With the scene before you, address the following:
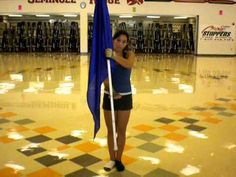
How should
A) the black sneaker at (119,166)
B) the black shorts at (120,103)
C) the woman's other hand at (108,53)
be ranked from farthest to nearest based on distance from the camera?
the black sneaker at (119,166), the black shorts at (120,103), the woman's other hand at (108,53)

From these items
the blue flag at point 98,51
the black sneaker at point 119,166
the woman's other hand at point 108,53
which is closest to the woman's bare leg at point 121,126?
the black sneaker at point 119,166

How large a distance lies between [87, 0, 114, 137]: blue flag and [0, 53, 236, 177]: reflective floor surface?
2.46ft

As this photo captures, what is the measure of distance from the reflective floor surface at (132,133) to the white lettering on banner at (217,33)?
1014 centimetres

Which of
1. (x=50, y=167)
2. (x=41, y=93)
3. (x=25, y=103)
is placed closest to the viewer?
(x=50, y=167)

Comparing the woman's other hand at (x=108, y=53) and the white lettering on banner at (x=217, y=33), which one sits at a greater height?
the white lettering on banner at (x=217, y=33)

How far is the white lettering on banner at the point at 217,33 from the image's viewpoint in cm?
1734

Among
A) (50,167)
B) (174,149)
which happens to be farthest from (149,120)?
(50,167)

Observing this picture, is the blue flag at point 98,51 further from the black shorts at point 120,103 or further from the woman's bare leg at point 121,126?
the woman's bare leg at point 121,126

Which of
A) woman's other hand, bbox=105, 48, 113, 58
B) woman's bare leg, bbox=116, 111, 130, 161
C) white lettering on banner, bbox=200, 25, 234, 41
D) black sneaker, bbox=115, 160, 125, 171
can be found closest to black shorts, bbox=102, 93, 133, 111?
woman's bare leg, bbox=116, 111, 130, 161

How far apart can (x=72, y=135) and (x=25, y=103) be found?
2.03 meters

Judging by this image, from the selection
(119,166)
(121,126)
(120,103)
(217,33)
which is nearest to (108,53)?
(120,103)

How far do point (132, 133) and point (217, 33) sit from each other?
577 inches

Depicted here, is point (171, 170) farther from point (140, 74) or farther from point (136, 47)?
point (136, 47)

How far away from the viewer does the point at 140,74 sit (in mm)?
9719
